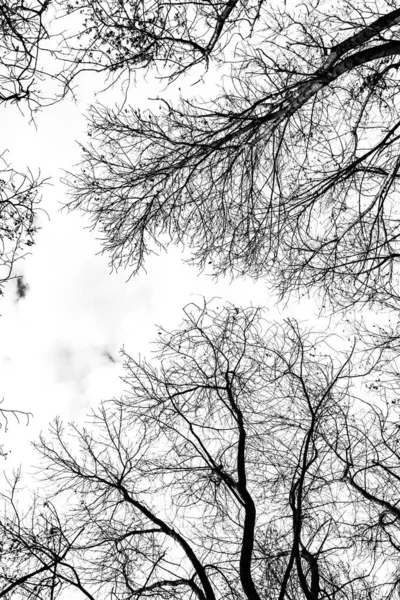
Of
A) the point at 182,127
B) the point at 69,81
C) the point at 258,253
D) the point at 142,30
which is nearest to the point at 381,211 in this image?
the point at 258,253

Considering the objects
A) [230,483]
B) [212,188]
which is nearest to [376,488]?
[230,483]

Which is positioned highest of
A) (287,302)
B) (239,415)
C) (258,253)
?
(258,253)

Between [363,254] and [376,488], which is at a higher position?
[363,254]

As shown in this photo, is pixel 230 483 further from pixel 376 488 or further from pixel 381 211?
pixel 381 211

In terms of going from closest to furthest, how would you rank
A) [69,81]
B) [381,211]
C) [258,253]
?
[69,81] → [381,211] → [258,253]

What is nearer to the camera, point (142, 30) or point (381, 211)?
point (142, 30)

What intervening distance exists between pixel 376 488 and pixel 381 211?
4038mm

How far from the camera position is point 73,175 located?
5.21 metres

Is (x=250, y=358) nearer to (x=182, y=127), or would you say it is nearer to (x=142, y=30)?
(x=182, y=127)

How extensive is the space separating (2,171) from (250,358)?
401cm

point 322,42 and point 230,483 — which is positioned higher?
point 322,42

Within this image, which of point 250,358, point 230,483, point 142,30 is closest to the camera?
point 142,30

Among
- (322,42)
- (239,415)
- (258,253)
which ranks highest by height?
(322,42)

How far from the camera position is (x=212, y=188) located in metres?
5.52
